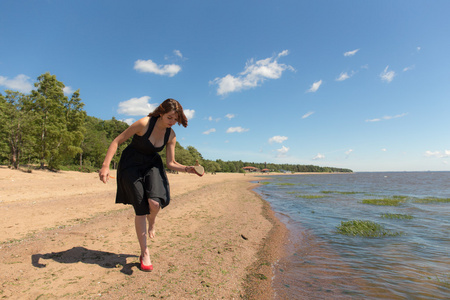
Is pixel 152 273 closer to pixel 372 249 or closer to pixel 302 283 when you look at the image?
pixel 302 283

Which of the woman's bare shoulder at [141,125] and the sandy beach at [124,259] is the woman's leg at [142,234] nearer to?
the sandy beach at [124,259]

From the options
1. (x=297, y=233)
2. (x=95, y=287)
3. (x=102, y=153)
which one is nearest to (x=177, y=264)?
(x=95, y=287)

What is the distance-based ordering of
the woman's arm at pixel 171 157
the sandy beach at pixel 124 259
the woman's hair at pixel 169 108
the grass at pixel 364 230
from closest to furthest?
the sandy beach at pixel 124 259
the woman's hair at pixel 169 108
the woman's arm at pixel 171 157
the grass at pixel 364 230

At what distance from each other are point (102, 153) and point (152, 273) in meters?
44.7

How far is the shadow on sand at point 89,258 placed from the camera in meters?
3.36

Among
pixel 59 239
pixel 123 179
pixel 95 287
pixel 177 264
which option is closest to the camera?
pixel 95 287

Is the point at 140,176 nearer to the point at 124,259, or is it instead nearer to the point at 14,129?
the point at 124,259

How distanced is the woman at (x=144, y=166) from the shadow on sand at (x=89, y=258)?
0.44m

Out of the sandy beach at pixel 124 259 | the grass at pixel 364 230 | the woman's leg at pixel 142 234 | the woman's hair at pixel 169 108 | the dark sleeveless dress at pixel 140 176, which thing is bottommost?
the grass at pixel 364 230

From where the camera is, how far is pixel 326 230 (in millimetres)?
7570

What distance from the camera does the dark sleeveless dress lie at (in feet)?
10.3

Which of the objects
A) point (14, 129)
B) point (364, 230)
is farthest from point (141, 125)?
point (14, 129)

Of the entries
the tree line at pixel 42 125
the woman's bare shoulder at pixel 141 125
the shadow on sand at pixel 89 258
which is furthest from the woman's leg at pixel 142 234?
the tree line at pixel 42 125

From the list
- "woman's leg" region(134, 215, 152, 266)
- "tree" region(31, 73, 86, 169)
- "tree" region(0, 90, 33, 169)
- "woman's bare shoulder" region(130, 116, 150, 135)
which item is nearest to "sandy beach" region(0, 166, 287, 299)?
"woman's leg" region(134, 215, 152, 266)
